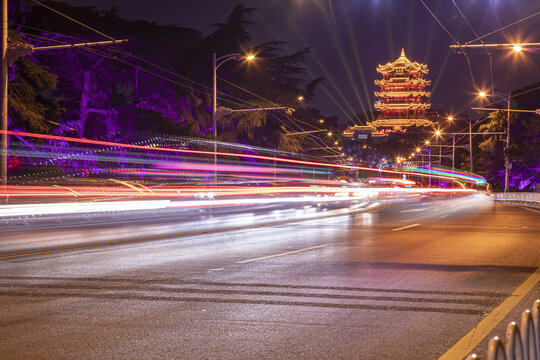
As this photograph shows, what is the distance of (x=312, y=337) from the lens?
5.96m

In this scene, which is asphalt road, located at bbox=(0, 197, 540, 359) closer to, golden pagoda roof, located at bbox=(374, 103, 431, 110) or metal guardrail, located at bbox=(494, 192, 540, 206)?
metal guardrail, located at bbox=(494, 192, 540, 206)

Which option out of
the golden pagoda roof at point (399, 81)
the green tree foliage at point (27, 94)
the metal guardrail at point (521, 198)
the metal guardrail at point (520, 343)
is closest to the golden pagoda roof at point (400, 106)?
the golden pagoda roof at point (399, 81)

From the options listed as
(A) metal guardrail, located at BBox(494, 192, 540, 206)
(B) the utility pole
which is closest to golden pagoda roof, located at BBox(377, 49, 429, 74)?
(A) metal guardrail, located at BBox(494, 192, 540, 206)

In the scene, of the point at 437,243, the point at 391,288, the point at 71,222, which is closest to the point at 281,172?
the point at 71,222

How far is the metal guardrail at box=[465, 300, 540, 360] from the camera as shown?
2.97 metres

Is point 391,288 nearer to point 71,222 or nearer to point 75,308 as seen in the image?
point 75,308

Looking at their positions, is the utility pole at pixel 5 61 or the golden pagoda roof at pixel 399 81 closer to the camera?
the utility pole at pixel 5 61

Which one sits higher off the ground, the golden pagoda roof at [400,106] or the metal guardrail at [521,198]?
the golden pagoda roof at [400,106]

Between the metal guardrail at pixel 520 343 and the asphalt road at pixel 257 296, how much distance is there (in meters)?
1.91

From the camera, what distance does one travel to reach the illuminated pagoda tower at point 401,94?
134m

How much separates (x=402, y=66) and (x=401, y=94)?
20.4 ft

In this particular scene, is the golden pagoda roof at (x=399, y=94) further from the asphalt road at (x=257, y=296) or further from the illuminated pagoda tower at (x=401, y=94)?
the asphalt road at (x=257, y=296)

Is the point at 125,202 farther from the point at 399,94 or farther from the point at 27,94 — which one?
the point at 399,94

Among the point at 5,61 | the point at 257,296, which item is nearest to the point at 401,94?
the point at 5,61
